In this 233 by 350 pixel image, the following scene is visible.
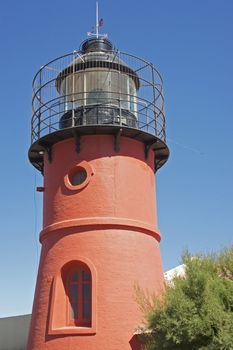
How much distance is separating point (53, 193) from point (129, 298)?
14.8 ft

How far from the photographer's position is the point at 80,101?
1952 cm

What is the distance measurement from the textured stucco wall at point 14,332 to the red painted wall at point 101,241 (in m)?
8.65

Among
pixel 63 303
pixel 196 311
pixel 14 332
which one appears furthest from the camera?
pixel 14 332

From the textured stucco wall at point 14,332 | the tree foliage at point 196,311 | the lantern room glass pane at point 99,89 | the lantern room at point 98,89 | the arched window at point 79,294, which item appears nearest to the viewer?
the tree foliage at point 196,311

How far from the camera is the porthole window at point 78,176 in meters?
18.9

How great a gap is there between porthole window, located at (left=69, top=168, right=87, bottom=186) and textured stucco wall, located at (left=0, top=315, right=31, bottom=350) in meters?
9.98

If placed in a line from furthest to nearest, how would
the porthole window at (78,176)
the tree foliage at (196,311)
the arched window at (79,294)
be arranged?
the porthole window at (78,176) → the arched window at (79,294) → the tree foliage at (196,311)

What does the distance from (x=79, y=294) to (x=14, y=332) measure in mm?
10531

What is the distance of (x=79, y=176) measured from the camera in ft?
62.4

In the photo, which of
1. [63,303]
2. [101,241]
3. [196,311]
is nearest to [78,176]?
[101,241]

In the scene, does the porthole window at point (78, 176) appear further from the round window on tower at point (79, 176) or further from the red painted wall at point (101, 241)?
the red painted wall at point (101, 241)

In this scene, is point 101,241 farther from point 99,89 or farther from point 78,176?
point 99,89


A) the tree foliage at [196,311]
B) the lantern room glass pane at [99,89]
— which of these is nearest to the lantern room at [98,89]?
the lantern room glass pane at [99,89]

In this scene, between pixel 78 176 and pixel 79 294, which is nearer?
pixel 79 294
